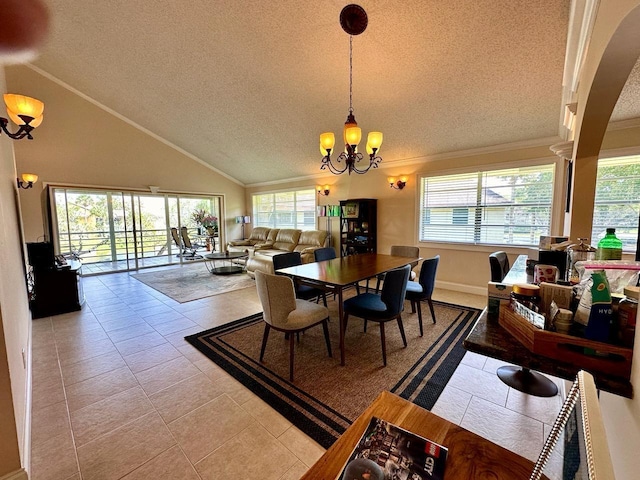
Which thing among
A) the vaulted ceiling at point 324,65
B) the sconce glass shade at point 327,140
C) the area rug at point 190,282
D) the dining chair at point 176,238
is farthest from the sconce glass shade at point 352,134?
the dining chair at point 176,238

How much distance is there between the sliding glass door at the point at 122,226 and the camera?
613 cm

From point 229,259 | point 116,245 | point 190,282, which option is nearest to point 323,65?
point 229,259

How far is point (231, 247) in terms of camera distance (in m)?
7.75

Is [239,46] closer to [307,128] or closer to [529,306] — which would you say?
[307,128]

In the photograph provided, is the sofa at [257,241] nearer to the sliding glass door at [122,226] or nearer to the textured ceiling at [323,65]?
the sliding glass door at [122,226]

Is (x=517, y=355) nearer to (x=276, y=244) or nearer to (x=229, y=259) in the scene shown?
(x=229, y=259)

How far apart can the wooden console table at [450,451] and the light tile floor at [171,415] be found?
3.26 feet

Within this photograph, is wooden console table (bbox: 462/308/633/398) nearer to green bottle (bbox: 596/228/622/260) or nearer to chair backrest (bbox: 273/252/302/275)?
green bottle (bbox: 596/228/622/260)

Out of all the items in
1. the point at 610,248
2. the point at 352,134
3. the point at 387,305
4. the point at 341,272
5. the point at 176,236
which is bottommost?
the point at 387,305

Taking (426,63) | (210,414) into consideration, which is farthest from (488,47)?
(210,414)

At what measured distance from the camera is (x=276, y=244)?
7.29 metres

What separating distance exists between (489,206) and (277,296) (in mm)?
3865

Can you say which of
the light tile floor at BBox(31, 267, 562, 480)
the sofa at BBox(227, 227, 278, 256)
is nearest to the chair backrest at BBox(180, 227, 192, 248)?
the sofa at BBox(227, 227, 278, 256)

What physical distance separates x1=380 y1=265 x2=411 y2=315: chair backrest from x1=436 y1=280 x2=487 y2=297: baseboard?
2.76 meters
